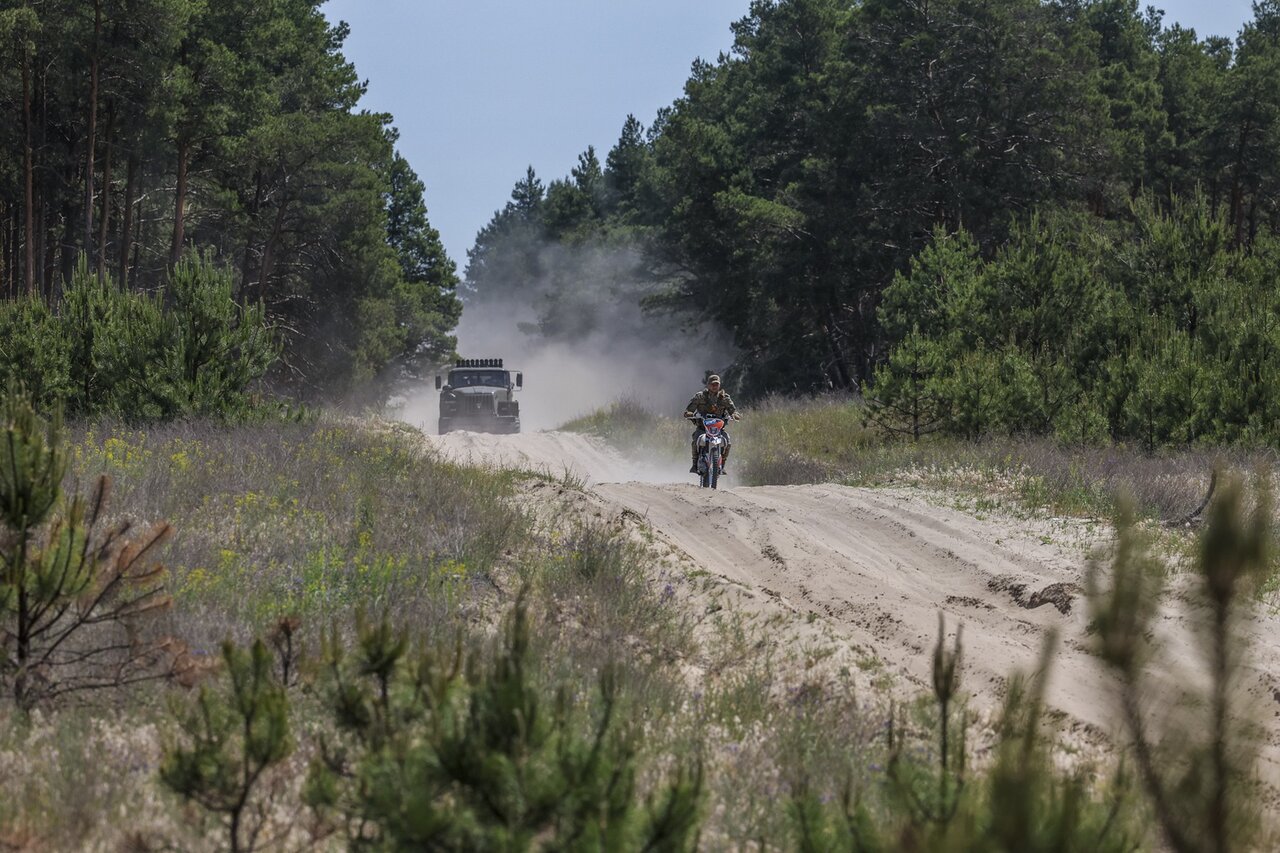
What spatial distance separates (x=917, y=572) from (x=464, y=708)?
28.8 ft

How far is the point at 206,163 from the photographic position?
3909cm

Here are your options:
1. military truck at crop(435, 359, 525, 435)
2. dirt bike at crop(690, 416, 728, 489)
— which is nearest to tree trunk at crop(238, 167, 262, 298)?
military truck at crop(435, 359, 525, 435)

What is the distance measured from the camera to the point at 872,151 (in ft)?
137

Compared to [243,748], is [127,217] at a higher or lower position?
higher

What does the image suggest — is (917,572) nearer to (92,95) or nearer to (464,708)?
(464,708)

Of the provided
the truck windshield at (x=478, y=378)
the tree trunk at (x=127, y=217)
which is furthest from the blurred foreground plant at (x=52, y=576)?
the truck windshield at (x=478, y=378)

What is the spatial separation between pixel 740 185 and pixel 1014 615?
40259 mm

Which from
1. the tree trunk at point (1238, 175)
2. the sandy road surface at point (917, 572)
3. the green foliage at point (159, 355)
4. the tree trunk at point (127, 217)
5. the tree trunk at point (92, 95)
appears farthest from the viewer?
the tree trunk at point (1238, 175)

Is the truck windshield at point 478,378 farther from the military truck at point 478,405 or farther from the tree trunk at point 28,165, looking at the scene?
the tree trunk at point 28,165

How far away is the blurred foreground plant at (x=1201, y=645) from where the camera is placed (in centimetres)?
Answer: 236

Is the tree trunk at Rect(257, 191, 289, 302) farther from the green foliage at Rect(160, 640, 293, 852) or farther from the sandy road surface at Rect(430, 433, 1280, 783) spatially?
the green foliage at Rect(160, 640, 293, 852)

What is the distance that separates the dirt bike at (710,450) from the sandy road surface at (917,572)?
3.25 feet

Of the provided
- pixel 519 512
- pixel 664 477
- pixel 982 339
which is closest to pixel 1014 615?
pixel 519 512

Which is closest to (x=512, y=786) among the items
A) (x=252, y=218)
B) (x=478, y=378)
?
(x=478, y=378)
